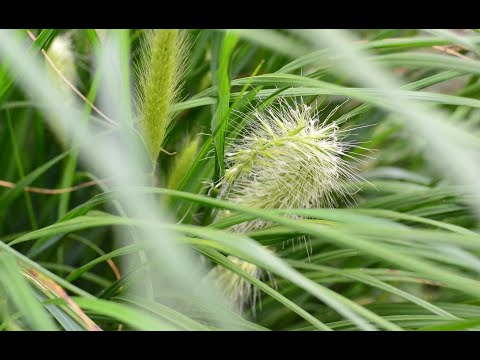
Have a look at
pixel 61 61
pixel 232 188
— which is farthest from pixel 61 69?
pixel 232 188

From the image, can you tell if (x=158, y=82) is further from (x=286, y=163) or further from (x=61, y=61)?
(x=61, y=61)

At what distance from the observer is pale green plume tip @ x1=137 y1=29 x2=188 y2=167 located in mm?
718

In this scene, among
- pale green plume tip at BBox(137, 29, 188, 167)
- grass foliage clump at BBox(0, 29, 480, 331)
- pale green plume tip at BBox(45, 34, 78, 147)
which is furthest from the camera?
pale green plume tip at BBox(45, 34, 78, 147)

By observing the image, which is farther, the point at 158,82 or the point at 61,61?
the point at 61,61

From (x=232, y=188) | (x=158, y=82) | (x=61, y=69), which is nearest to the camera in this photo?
(x=158, y=82)

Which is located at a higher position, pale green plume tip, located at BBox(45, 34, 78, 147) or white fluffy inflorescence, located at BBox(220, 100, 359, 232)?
pale green plume tip, located at BBox(45, 34, 78, 147)

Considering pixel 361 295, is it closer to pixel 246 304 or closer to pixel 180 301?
pixel 246 304

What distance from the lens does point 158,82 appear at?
75 centimetres

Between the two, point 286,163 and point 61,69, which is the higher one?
point 61,69

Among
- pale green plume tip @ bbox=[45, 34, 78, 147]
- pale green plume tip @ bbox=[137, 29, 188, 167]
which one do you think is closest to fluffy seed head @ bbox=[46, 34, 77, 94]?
pale green plume tip @ bbox=[45, 34, 78, 147]

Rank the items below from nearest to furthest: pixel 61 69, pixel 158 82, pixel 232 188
A: pixel 158 82
pixel 232 188
pixel 61 69

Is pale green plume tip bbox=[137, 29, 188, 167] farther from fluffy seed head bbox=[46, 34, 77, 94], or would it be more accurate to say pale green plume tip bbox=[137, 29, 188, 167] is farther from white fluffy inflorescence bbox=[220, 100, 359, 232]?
fluffy seed head bbox=[46, 34, 77, 94]
